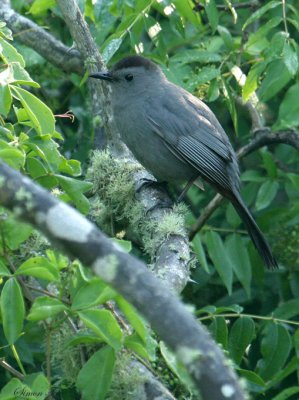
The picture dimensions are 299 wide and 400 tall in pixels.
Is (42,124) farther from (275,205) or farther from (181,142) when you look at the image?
(275,205)

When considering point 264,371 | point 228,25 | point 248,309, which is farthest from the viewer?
point 228,25

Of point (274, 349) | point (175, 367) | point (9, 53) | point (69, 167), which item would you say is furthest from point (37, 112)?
point (274, 349)

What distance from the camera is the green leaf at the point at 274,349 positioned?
14.3 feet

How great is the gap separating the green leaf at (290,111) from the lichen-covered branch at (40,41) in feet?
4.43

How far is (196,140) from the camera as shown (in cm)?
562

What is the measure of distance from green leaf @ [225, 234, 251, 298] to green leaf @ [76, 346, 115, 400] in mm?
2362

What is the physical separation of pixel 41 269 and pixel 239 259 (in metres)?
2.73

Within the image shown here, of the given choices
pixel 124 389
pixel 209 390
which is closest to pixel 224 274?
pixel 124 389

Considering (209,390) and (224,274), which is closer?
(209,390)

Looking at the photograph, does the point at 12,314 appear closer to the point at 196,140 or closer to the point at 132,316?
the point at 132,316

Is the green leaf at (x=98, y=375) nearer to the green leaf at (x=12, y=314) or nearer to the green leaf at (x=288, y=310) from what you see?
the green leaf at (x=12, y=314)

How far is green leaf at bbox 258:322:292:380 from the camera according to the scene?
4.36 m

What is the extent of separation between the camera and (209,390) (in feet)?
6.54

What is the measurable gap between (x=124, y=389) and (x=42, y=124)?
1145mm
